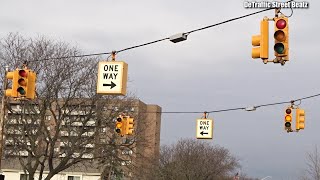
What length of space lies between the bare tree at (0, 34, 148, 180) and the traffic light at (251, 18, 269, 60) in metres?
26.4

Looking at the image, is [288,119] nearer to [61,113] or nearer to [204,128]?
[204,128]

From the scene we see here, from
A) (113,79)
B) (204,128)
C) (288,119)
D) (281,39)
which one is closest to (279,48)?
(281,39)

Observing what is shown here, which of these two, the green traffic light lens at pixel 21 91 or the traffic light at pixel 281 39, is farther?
the green traffic light lens at pixel 21 91

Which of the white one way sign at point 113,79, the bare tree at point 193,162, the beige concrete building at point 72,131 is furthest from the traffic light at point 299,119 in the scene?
the bare tree at point 193,162

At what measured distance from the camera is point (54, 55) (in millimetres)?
37625

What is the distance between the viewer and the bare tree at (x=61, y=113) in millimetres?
37094

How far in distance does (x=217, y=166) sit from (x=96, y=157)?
40.9 meters

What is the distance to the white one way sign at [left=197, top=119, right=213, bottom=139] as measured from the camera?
2630cm

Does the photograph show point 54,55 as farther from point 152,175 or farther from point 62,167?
point 152,175

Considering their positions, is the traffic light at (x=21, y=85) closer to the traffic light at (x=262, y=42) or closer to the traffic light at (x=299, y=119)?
the traffic light at (x=262, y=42)

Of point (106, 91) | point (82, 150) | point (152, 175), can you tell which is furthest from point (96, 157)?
point (152, 175)

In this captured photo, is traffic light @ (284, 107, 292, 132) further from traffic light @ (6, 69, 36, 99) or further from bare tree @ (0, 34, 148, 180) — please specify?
bare tree @ (0, 34, 148, 180)

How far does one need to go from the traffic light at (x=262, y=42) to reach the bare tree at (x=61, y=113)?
26375 mm

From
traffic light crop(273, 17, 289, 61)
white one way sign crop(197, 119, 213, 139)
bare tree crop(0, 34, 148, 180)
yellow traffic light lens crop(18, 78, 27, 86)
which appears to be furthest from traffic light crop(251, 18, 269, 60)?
bare tree crop(0, 34, 148, 180)
